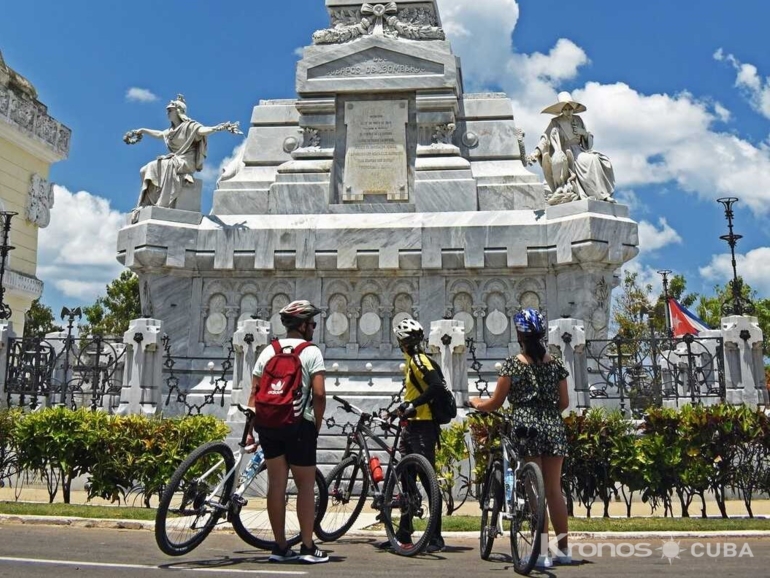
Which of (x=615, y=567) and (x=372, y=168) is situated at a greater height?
(x=372, y=168)

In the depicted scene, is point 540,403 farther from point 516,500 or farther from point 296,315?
point 296,315

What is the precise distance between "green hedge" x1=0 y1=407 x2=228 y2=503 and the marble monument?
591 centimetres

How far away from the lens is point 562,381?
6.74 m

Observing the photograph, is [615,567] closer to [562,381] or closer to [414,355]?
[562,381]

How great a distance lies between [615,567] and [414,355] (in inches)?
105

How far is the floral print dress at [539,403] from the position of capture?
6523 millimetres

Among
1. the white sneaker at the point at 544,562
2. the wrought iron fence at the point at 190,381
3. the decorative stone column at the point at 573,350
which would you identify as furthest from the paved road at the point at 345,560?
the wrought iron fence at the point at 190,381

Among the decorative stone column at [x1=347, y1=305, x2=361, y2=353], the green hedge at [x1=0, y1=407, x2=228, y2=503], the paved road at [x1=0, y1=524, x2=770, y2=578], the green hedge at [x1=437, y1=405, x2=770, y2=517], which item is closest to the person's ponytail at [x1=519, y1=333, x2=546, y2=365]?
the paved road at [x1=0, y1=524, x2=770, y2=578]

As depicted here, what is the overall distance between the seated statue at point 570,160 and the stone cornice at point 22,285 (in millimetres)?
24493

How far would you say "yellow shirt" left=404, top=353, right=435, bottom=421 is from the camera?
7.54 m

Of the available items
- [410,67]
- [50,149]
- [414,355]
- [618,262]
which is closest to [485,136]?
[410,67]

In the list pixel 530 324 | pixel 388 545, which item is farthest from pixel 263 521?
pixel 530 324

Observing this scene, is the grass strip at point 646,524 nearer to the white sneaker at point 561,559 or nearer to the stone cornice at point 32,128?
the white sneaker at point 561,559

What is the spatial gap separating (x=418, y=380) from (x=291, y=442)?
5.30 feet
